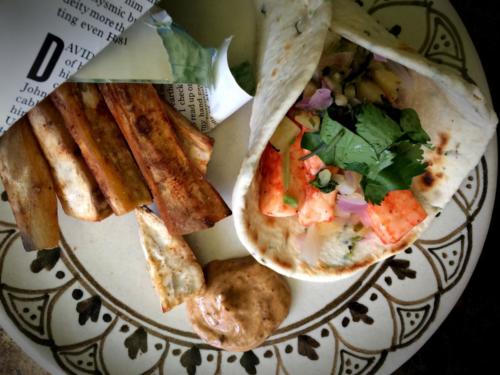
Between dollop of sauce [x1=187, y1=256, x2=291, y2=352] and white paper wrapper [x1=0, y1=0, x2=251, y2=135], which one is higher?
white paper wrapper [x1=0, y1=0, x2=251, y2=135]

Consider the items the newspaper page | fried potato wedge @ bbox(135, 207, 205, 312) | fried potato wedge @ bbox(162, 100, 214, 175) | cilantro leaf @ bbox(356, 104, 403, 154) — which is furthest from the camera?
fried potato wedge @ bbox(135, 207, 205, 312)

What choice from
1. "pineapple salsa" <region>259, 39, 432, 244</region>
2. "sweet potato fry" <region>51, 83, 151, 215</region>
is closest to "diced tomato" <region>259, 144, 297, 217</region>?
"pineapple salsa" <region>259, 39, 432, 244</region>

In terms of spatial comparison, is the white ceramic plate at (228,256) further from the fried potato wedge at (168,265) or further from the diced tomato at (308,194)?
the diced tomato at (308,194)

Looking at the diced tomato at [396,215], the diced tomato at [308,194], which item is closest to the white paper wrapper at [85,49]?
the diced tomato at [308,194]

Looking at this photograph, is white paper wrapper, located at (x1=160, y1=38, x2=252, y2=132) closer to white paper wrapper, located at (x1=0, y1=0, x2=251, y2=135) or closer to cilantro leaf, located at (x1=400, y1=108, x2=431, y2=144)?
white paper wrapper, located at (x1=0, y1=0, x2=251, y2=135)

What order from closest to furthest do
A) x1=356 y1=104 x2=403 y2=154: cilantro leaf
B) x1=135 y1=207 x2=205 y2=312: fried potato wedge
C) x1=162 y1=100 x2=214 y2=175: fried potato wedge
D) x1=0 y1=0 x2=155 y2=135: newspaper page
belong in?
1. x1=0 y1=0 x2=155 y2=135: newspaper page
2. x1=356 y1=104 x2=403 y2=154: cilantro leaf
3. x1=162 y1=100 x2=214 y2=175: fried potato wedge
4. x1=135 y1=207 x2=205 y2=312: fried potato wedge

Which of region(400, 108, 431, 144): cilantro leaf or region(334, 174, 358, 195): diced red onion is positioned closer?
region(400, 108, 431, 144): cilantro leaf
